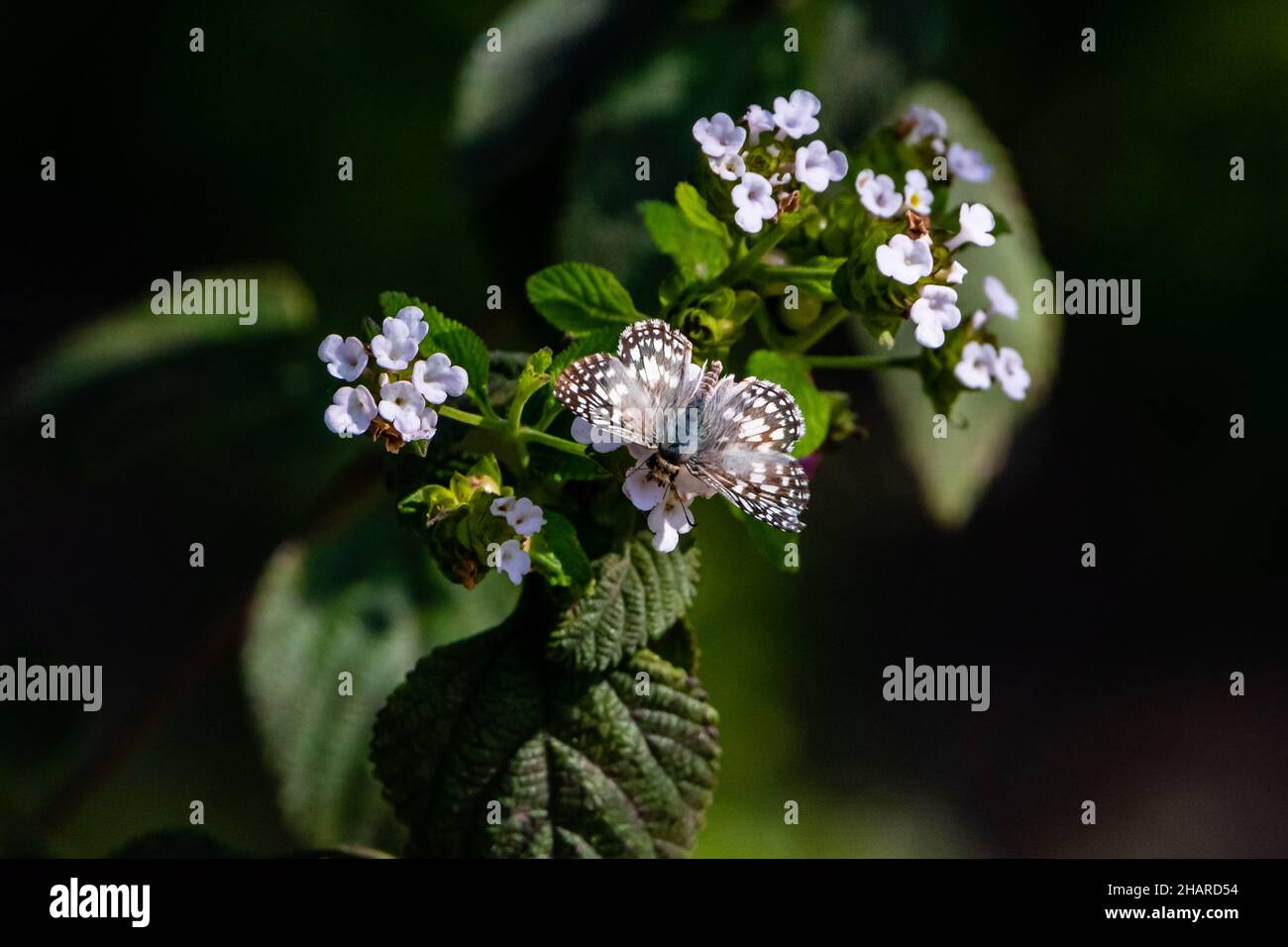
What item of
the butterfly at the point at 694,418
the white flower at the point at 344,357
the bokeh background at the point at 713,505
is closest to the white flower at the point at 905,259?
Answer: the butterfly at the point at 694,418

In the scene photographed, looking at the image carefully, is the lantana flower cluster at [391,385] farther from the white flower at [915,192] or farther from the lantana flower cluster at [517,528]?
the white flower at [915,192]

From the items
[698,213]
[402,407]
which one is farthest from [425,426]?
[698,213]

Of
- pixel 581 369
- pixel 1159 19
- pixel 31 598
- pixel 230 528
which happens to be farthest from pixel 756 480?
pixel 31 598

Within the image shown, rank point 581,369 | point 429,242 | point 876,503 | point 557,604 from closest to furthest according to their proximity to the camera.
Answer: point 581,369
point 557,604
point 429,242
point 876,503

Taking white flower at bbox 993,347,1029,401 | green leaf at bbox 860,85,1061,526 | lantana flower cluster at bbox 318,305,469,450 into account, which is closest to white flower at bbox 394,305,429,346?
lantana flower cluster at bbox 318,305,469,450

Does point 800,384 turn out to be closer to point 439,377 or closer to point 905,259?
point 905,259
